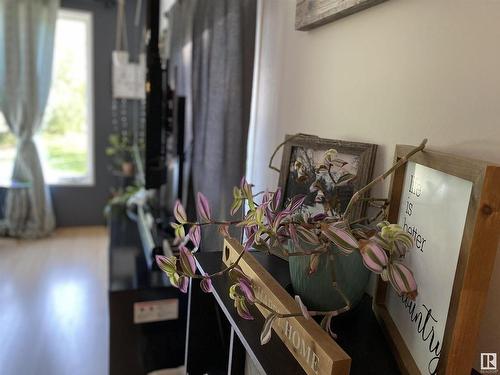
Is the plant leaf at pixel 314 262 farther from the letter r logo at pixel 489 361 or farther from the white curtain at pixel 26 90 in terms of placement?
the white curtain at pixel 26 90

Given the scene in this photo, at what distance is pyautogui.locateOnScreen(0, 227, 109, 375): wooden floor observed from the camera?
1957mm

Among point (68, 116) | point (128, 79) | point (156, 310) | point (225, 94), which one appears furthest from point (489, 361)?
point (68, 116)

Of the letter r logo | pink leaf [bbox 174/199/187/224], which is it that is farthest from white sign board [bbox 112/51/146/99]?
the letter r logo

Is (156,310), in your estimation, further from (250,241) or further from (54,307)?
(54,307)

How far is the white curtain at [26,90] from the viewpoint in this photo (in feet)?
11.5

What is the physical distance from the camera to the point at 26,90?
11.8ft

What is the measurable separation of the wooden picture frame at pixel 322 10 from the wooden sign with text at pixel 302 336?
589 millimetres

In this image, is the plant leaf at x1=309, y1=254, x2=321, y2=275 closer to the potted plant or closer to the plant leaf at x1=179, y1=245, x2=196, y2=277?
the plant leaf at x1=179, y1=245, x2=196, y2=277

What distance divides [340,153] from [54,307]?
2359 millimetres

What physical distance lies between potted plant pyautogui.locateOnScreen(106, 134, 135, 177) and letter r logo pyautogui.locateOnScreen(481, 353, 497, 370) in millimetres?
3720

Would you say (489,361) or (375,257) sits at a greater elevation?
(375,257)

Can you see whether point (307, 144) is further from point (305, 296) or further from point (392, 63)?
point (305, 296)

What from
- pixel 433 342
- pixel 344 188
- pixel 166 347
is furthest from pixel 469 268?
pixel 166 347

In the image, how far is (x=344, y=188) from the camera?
798 mm
